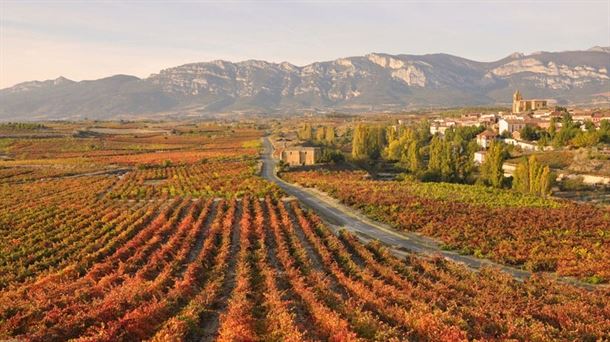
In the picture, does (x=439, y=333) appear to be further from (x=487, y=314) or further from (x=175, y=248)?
(x=175, y=248)

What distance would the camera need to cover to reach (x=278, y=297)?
53.4 ft

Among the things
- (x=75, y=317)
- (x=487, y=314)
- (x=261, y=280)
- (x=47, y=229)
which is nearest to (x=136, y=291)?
(x=75, y=317)

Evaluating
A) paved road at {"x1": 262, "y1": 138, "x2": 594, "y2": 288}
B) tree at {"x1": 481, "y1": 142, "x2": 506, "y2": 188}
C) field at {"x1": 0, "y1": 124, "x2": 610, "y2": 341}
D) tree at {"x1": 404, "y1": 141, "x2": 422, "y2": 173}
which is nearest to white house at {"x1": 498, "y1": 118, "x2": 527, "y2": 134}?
tree at {"x1": 404, "y1": 141, "x2": 422, "y2": 173}

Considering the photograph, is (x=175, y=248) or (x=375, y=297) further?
(x=175, y=248)

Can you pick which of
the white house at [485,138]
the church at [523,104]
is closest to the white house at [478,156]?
the white house at [485,138]

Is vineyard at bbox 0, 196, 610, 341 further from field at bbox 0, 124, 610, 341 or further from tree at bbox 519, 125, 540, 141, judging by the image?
tree at bbox 519, 125, 540, 141

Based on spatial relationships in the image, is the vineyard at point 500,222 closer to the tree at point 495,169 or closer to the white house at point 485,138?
the tree at point 495,169

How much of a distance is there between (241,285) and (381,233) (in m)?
14.5

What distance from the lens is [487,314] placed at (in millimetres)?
14656

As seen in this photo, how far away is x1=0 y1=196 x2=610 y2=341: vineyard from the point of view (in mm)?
13211

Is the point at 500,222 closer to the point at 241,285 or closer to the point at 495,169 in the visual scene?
the point at 241,285

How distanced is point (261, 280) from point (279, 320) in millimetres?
5691

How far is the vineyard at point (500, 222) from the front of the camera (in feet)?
77.6

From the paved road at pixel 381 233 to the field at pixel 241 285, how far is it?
6.07 feet
